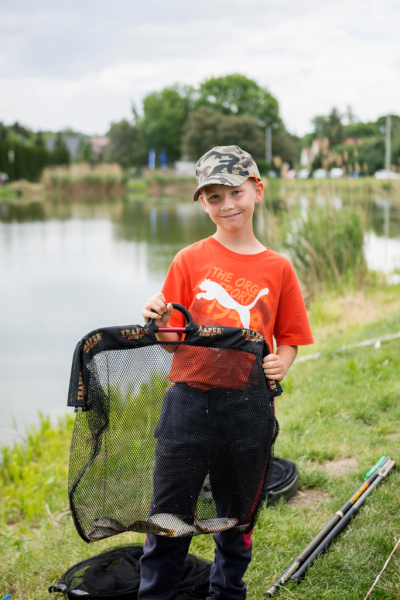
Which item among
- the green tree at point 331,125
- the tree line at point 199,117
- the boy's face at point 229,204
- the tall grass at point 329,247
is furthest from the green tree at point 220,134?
Answer: the boy's face at point 229,204

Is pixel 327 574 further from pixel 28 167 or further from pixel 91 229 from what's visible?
pixel 28 167

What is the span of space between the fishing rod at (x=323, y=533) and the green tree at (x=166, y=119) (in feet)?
218

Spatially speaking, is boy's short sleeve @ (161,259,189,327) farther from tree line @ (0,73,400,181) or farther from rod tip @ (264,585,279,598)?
tree line @ (0,73,400,181)

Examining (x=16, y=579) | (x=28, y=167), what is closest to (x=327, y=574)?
(x=16, y=579)

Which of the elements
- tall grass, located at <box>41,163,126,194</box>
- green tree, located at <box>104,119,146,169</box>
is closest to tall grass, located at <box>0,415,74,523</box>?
tall grass, located at <box>41,163,126,194</box>

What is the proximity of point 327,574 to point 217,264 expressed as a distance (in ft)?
4.05

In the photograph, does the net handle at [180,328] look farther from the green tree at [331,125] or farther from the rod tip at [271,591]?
the green tree at [331,125]

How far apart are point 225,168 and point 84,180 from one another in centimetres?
3096

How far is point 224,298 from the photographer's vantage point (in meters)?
1.73

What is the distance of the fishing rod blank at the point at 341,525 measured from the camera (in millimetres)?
1969

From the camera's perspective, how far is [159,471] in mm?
1598

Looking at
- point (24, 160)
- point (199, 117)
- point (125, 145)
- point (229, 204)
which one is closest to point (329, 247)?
point (229, 204)

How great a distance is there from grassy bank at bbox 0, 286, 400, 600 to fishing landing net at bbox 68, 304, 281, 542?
585 millimetres

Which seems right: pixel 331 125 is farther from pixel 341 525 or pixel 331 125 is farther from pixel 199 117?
pixel 341 525
